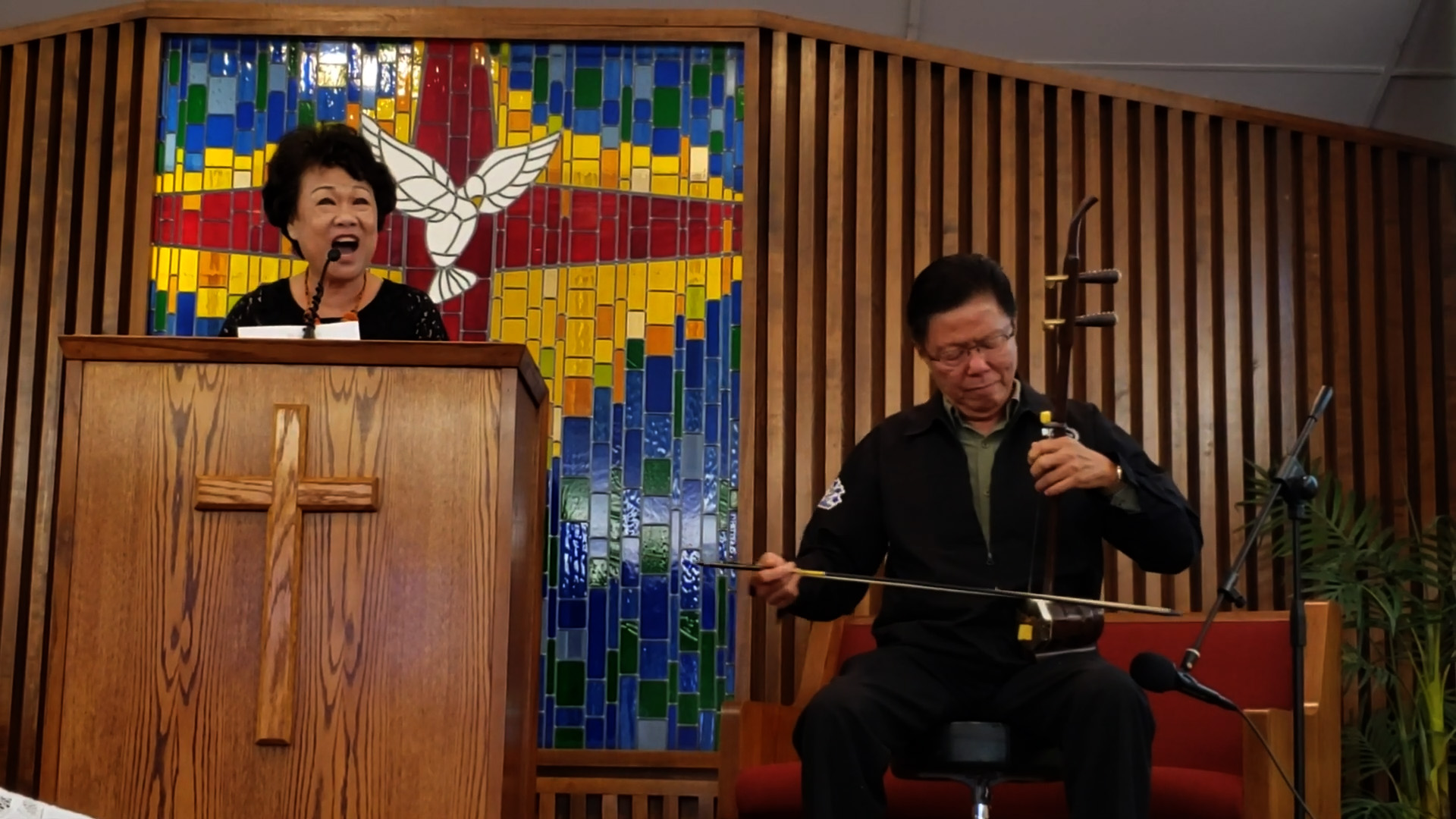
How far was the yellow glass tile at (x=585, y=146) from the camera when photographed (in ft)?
16.9

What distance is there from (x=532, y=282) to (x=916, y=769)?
244 cm

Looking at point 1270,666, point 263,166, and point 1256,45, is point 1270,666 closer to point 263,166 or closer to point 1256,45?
point 1256,45

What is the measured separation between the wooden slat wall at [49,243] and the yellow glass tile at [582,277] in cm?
133

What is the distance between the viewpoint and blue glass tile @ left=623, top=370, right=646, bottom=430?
5.01m

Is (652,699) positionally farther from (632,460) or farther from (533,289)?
(533,289)

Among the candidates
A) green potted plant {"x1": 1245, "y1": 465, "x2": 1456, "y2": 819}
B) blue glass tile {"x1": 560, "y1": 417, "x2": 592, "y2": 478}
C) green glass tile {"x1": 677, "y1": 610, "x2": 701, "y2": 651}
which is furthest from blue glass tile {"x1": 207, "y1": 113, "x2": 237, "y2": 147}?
green potted plant {"x1": 1245, "y1": 465, "x2": 1456, "y2": 819}

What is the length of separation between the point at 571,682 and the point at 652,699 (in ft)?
0.82

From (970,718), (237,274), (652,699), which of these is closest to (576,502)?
(652,699)

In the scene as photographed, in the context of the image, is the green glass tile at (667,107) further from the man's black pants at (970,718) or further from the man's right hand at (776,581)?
the man's black pants at (970,718)

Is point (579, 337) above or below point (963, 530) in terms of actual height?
above

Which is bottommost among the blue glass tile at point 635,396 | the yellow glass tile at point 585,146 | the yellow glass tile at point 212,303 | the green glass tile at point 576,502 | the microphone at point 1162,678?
the microphone at point 1162,678

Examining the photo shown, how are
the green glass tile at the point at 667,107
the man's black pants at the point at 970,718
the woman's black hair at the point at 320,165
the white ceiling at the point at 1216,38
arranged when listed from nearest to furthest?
1. the man's black pants at the point at 970,718
2. the woman's black hair at the point at 320,165
3. the green glass tile at the point at 667,107
4. the white ceiling at the point at 1216,38

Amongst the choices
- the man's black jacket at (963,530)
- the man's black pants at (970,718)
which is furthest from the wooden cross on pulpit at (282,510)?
the man's black jacket at (963,530)

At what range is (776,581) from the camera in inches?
128
